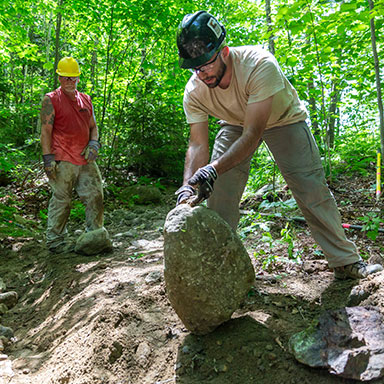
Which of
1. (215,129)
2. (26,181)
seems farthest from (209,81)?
(215,129)

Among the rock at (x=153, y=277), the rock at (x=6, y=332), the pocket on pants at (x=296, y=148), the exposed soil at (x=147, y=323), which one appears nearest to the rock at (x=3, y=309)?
the exposed soil at (x=147, y=323)

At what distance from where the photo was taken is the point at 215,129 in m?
9.34

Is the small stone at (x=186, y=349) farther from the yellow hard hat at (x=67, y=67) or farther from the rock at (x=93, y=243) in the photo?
the yellow hard hat at (x=67, y=67)

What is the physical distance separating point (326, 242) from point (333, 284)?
360mm

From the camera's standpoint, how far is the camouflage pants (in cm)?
449

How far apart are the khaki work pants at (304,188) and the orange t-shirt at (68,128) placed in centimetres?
245

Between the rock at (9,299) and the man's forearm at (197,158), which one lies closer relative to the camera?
the man's forearm at (197,158)

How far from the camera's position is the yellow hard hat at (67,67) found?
168 inches

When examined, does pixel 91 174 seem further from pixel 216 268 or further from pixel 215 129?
pixel 215 129

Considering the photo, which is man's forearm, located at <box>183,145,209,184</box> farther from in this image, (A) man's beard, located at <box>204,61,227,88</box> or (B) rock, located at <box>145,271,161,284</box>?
(B) rock, located at <box>145,271,161,284</box>

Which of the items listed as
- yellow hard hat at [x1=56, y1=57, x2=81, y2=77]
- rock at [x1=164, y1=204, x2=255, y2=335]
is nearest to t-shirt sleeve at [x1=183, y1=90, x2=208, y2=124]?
rock at [x1=164, y1=204, x2=255, y2=335]

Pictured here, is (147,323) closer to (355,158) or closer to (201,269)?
(201,269)

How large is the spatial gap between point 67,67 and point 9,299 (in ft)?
9.20

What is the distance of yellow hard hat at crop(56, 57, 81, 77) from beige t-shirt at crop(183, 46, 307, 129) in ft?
7.39
